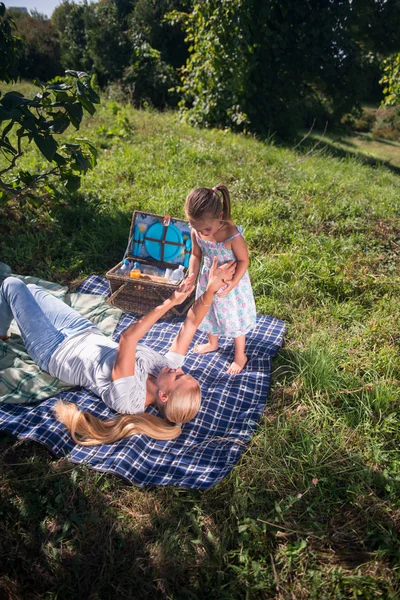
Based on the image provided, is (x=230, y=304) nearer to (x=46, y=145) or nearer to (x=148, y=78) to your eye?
(x=46, y=145)

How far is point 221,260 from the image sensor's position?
3.36 metres

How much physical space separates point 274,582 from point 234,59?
30.3ft

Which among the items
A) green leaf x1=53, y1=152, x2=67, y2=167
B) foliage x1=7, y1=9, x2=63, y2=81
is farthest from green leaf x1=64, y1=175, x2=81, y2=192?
foliage x1=7, y1=9, x2=63, y2=81

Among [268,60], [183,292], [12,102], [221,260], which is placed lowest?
[183,292]

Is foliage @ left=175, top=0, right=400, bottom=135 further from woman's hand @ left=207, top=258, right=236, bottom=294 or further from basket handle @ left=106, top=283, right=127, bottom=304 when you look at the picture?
woman's hand @ left=207, top=258, right=236, bottom=294

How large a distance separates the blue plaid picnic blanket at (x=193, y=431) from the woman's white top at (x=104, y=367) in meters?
0.20

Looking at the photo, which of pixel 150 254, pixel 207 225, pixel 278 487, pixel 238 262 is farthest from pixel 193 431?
pixel 150 254

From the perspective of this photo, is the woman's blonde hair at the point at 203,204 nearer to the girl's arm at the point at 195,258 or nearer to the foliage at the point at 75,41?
the girl's arm at the point at 195,258

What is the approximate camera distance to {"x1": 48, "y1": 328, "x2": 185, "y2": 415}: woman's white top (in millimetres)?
2838

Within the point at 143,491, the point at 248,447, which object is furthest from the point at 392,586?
the point at 143,491

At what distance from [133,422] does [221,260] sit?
1.39 metres

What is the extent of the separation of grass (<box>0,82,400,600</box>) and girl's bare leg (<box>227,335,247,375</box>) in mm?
290

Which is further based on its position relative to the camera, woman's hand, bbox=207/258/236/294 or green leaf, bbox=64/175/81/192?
green leaf, bbox=64/175/81/192

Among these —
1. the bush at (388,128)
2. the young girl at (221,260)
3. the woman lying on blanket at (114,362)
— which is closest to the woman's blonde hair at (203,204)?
the young girl at (221,260)
